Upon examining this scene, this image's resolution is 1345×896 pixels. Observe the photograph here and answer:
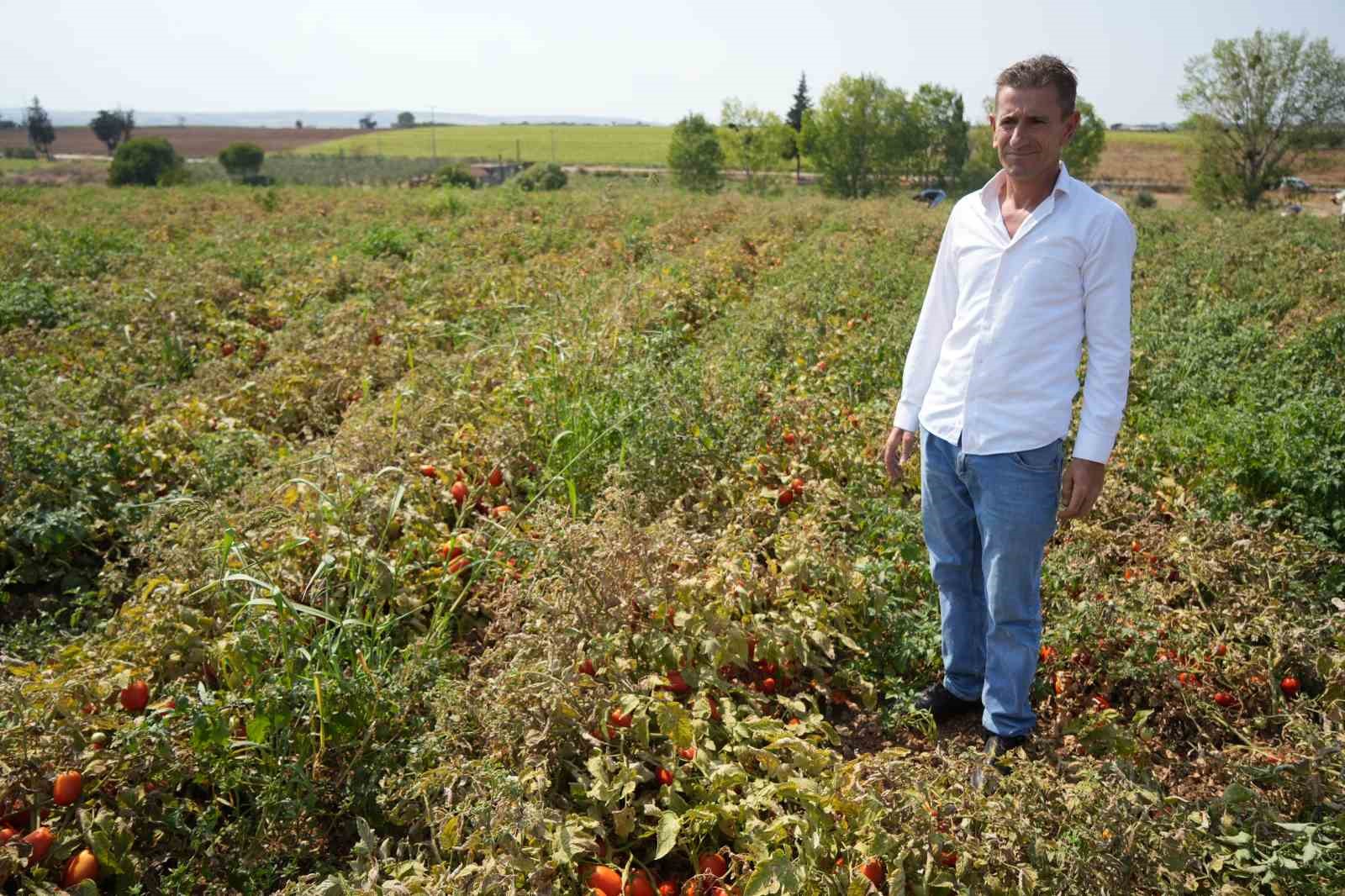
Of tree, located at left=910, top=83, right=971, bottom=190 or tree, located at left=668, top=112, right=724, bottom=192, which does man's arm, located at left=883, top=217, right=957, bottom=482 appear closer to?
tree, located at left=668, top=112, right=724, bottom=192

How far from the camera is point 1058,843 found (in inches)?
80.3

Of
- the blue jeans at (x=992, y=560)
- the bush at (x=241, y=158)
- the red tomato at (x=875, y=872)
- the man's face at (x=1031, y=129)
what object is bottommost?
the red tomato at (x=875, y=872)

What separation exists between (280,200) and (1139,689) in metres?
19.9

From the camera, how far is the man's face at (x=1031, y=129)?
234 cm

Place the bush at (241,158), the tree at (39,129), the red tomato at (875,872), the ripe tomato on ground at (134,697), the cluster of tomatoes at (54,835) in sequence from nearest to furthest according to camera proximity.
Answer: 1. the red tomato at (875,872)
2. the cluster of tomatoes at (54,835)
3. the ripe tomato on ground at (134,697)
4. the bush at (241,158)
5. the tree at (39,129)

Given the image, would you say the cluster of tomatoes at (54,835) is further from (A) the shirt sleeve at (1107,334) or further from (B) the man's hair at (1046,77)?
(B) the man's hair at (1046,77)

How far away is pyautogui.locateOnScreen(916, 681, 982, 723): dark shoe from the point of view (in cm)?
303

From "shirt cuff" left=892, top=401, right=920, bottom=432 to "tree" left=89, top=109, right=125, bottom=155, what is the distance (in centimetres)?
8680

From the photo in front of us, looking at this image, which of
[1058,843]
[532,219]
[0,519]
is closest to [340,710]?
[1058,843]

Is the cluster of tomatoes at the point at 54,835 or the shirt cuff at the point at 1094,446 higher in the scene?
the shirt cuff at the point at 1094,446

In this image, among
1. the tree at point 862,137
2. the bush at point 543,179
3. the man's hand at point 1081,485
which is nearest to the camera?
the man's hand at point 1081,485

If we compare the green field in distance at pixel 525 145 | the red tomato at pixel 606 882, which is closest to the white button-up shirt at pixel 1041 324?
the red tomato at pixel 606 882

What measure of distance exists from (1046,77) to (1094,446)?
1013mm

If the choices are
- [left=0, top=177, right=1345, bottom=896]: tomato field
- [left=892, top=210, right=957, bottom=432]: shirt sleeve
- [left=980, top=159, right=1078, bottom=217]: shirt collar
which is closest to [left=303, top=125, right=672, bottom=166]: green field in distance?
[left=0, top=177, right=1345, bottom=896]: tomato field
